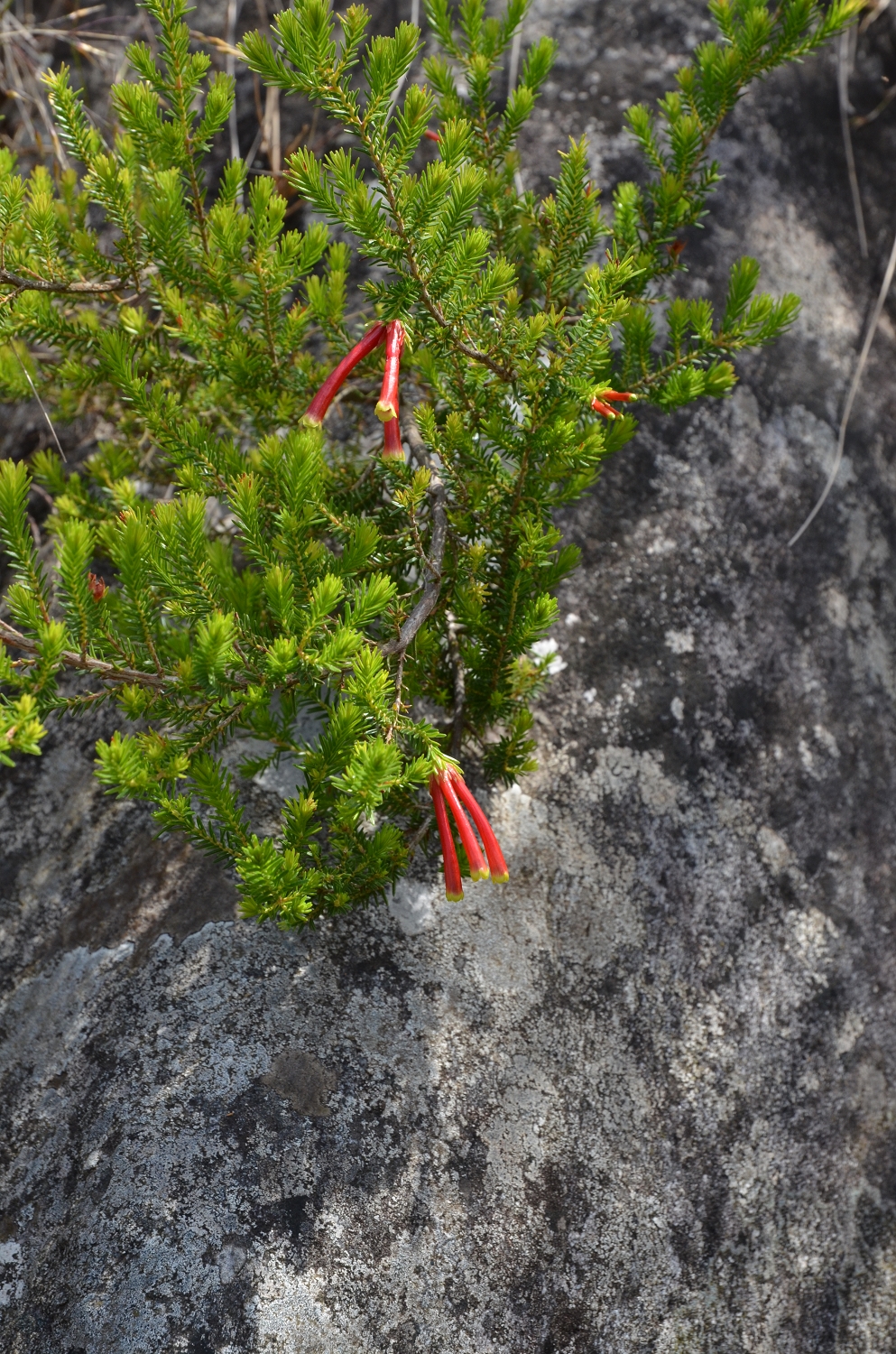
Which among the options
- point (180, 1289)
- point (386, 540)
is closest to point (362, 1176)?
point (180, 1289)

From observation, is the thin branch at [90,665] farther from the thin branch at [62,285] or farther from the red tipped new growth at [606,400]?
the red tipped new growth at [606,400]

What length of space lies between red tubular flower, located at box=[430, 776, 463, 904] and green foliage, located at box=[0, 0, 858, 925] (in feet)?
0.14

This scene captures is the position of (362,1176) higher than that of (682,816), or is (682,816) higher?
(682,816)

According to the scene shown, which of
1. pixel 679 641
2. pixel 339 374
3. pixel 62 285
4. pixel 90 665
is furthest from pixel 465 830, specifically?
pixel 62 285

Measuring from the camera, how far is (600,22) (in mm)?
2449

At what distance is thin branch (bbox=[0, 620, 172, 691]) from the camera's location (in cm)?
109

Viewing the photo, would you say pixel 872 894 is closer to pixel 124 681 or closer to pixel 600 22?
pixel 124 681

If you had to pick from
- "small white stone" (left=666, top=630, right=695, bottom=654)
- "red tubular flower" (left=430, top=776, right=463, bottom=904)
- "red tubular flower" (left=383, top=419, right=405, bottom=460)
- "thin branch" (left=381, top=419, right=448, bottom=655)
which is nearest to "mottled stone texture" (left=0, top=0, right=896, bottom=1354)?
"small white stone" (left=666, top=630, right=695, bottom=654)

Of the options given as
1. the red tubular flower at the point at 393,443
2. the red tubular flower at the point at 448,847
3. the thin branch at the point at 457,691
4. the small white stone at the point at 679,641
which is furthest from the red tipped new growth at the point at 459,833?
the small white stone at the point at 679,641

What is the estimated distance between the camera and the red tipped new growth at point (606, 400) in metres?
1.32

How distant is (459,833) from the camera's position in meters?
1.22

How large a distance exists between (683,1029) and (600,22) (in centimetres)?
246

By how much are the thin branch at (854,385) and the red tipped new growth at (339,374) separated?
45.8 inches

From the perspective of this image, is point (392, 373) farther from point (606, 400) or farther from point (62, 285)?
point (62, 285)
